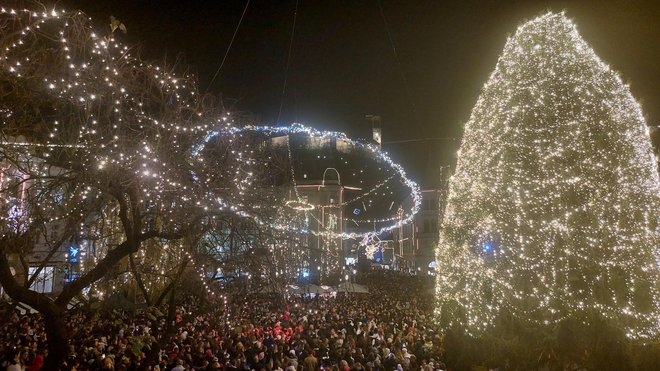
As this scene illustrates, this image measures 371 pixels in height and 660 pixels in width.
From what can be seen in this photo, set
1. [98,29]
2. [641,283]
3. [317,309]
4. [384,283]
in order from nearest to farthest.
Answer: [98,29]
[641,283]
[317,309]
[384,283]

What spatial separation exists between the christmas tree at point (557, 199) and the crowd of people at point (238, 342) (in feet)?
8.42

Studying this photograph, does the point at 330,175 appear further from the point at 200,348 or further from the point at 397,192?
the point at 200,348

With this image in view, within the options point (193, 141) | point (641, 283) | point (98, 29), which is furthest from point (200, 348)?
Answer: point (641, 283)

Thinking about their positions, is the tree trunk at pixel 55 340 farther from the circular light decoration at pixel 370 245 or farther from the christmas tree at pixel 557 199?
the circular light decoration at pixel 370 245

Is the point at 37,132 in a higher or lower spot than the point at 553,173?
lower

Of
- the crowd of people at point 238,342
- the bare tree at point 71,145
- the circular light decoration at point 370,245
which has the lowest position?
the crowd of people at point 238,342

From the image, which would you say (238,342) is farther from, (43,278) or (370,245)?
(370,245)

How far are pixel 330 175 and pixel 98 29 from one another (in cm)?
4953

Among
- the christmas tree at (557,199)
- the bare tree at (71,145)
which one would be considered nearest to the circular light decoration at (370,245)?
the christmas tree at (557,199)

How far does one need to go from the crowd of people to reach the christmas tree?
8.42ft

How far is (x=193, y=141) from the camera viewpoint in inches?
300

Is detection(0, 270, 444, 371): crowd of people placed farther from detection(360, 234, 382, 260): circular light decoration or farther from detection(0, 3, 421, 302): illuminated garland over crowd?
detection(360, 234, 382, 260): circular light decoration

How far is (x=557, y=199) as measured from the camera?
10625 mm

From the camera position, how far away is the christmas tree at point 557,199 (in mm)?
10227
